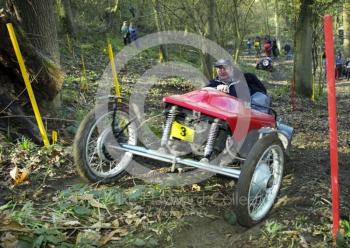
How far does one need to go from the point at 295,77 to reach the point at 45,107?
468 inches

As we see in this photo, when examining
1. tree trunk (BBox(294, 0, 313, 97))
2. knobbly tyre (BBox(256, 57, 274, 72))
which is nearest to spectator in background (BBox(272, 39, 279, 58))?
knobbly tyre (BBox(256, 57, 274, 72))

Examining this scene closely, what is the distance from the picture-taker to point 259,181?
4.47 meters

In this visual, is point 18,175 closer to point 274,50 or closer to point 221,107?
point 221,107

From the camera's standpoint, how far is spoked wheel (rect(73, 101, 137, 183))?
4.89m

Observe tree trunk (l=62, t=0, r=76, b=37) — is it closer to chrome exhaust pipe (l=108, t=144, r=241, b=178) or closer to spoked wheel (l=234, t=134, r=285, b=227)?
chrome exhaust pipe (l=108, t=144, r=241, b=178)

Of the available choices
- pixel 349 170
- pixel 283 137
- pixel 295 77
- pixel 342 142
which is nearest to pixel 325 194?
pixel 283 137

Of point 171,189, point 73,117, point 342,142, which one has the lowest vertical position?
point 342,142

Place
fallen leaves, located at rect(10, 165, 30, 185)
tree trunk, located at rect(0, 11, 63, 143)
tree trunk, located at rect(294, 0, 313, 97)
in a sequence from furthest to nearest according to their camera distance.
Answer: tree trunk, located at rect(294, 0, 313, 97), tree trunk, located at rect(0, 11, 63, 143), fallen leaves, located at rect(10, 165, 30, 185)

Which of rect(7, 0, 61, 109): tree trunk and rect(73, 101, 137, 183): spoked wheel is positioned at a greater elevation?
rect(7, 0, 61, 109): tree trunk

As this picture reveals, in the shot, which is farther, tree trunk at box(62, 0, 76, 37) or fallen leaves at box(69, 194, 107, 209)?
tree trunk at box(62, 0, 76, 37)

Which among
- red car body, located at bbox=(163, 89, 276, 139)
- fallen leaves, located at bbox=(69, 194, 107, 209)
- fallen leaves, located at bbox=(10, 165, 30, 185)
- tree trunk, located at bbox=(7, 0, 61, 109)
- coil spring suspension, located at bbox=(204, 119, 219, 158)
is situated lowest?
fallen leaves, located at bbox=(69, 194, 107, 209)

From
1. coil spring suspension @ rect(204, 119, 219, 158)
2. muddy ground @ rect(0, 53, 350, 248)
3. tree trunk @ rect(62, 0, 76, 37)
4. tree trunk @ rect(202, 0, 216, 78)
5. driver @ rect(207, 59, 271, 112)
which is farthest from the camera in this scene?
tree trunk @ rect(62, 0, 76, 37)

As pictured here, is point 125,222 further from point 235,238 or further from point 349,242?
point 349,242

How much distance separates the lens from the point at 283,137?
5.98 metres
